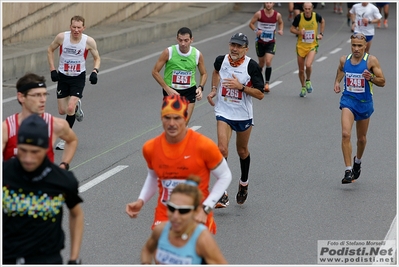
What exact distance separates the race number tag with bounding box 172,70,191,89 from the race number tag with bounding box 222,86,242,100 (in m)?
2.30

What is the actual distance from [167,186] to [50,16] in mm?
17068

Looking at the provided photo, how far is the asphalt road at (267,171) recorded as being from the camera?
9.13m

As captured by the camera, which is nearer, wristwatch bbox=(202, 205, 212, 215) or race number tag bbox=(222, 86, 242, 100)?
wristwatch bbox=(202, 205, 212, 215)

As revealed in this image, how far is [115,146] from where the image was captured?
13438 mm

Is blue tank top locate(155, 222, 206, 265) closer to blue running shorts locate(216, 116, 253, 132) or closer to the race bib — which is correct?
the race bib

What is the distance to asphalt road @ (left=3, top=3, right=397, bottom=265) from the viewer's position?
913cm

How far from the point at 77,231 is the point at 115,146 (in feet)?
24.8

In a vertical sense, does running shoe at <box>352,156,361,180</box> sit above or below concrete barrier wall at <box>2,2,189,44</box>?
above

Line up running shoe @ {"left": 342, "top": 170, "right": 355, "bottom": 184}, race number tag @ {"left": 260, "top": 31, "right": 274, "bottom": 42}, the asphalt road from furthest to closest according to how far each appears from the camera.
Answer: race number tag @ {"left": 260, "top": 31, "right": 274, "bottom": 42}, running shoe @ {"left": 342, "top": 170, "right": 355, "bottom": 184}, the asphalt road

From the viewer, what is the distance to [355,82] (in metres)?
11.6

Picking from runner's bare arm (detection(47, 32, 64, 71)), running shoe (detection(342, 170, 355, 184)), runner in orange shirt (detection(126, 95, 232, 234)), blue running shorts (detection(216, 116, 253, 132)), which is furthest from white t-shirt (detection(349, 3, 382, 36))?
runner in orange shirt (detection(126, 95, 232, 234))

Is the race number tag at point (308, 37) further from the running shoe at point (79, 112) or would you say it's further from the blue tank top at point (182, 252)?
the blue tank top at point (182, 252)

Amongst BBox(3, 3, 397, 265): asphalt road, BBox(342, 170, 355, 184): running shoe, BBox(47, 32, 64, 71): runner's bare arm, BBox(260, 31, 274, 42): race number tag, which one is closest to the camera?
BBox(3, 3, 397, 265): asphalt road

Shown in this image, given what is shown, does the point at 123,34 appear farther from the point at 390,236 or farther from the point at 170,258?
the point at 170,258
